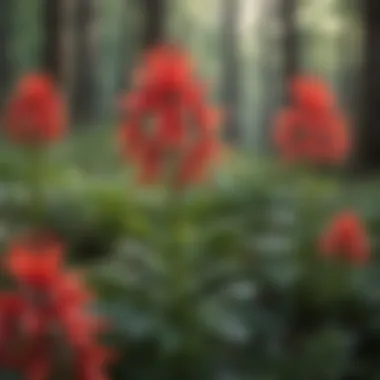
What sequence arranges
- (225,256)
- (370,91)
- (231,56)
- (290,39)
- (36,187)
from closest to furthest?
(225,256), (36,187), (370,91), (290,39), (231,56)

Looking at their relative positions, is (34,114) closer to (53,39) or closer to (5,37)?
(53,39)

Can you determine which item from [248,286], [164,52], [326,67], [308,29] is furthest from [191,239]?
[326,67]

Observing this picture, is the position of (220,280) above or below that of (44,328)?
below

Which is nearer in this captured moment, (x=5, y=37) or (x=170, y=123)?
(x=170, y=123)

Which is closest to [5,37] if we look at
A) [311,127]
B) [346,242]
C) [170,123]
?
[311,127]

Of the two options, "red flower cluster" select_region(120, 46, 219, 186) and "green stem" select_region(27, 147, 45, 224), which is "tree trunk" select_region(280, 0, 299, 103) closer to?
"green stem" select_region(27, 147, 45, 224)

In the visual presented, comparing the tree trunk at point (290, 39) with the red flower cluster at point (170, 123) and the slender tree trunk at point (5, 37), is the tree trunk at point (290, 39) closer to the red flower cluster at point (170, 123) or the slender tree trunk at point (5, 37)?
the slender tree trunk at point (5, 37)

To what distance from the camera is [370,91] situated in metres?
4.65

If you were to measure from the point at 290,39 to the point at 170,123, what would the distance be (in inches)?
194

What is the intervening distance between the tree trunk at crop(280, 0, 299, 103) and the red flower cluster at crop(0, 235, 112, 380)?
17.9 feet

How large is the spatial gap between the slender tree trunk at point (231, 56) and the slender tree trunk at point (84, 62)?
136cm

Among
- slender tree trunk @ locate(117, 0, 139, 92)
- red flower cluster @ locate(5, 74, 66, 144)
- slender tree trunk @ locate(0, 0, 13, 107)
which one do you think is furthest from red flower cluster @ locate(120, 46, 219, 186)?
slender tree trunk @ locate(117, 0, 139, 92)

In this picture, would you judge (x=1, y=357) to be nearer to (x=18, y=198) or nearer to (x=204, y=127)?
(x=204, y=127)

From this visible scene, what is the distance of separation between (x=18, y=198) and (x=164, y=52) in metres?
0.79
